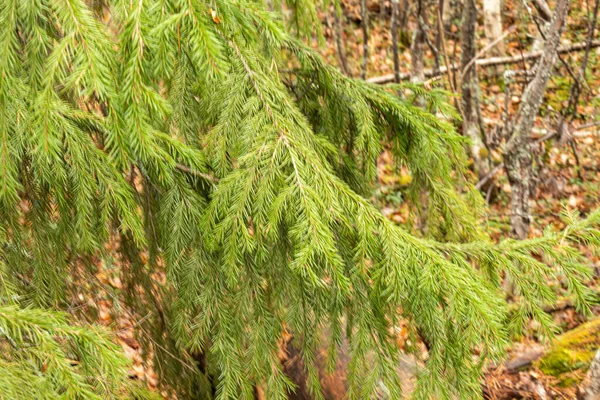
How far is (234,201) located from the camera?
188 cm

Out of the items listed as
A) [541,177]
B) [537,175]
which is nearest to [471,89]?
[537,175]

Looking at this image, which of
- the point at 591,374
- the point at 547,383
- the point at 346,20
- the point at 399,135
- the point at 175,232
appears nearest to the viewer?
the point at 175,232

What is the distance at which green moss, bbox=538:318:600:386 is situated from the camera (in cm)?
434

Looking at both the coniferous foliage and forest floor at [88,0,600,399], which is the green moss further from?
the coniferous foliage

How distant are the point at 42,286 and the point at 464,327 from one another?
63.3 inches

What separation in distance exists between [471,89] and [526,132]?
1.99 m

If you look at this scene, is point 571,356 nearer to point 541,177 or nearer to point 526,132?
point 526,132

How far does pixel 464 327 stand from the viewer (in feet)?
6.31

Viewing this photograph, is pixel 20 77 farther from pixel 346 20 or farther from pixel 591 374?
pixel 346 20

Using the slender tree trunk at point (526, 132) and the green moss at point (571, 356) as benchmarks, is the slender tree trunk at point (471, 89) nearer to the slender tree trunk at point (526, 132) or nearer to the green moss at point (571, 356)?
the slender tree trunk at point (526, 132)

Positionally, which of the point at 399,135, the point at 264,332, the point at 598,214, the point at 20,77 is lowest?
the point at 264,332

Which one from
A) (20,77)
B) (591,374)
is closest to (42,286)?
(20,77)

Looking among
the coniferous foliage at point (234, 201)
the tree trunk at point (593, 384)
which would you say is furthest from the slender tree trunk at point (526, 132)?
the coniferous foliage at point (234, 201)

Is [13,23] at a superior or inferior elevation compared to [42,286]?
superior
